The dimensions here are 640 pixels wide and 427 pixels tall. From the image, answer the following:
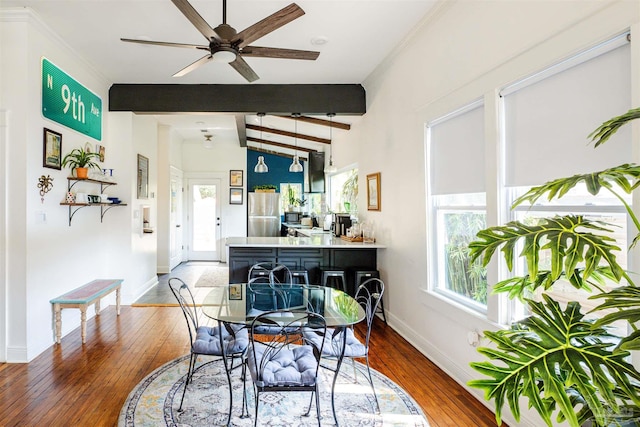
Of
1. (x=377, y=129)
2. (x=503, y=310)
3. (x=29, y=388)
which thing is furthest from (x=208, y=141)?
(x=503, y=310)

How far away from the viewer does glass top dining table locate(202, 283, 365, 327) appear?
7.11 feet

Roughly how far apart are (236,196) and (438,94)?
21.2 feet

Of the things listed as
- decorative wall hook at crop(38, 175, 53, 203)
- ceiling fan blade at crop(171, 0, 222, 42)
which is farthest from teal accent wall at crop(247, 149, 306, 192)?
ceiling fan blade at crop(171, 0, 222, 42)

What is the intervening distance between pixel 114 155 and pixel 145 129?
3.22ft

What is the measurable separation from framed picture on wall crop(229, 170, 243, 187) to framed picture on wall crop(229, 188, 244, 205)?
12 cm

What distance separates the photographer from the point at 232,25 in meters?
3.08

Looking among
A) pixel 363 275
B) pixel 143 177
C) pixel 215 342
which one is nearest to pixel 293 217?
pixel 143 177

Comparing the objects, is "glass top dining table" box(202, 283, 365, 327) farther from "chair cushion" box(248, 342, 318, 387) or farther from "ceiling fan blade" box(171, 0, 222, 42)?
"ceiling fan blade" box(171, 0, 222, 42)

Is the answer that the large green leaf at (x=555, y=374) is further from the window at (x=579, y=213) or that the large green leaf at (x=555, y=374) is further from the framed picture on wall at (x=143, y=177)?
the framed picture on wall at (x=143, y=177)

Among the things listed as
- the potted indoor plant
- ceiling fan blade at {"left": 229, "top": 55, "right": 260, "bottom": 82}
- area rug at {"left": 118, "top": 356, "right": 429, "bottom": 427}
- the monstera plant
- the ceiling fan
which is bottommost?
area rug at {"left": 118, "top": 356, "right": 429, "bottom": 427}

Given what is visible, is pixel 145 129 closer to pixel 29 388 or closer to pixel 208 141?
pixel 208 141

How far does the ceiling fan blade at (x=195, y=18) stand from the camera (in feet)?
6.77

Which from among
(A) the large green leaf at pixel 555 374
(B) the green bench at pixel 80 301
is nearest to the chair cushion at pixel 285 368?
(A) the large green leaf at pixel 555 374

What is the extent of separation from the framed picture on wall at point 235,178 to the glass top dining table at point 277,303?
5.79 meters
